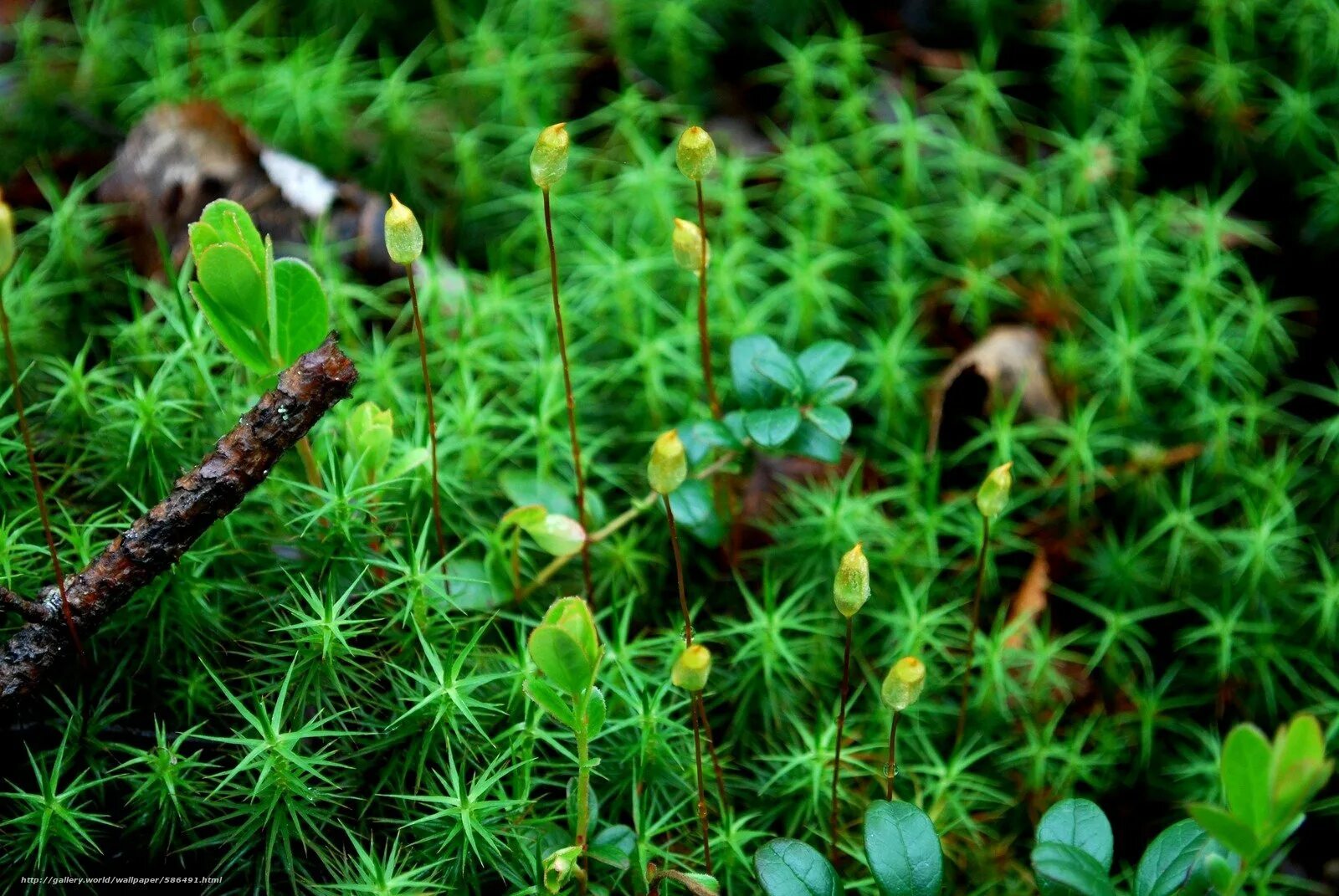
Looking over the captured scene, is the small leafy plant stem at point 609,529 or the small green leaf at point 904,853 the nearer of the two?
the small green leaf at point 904,853

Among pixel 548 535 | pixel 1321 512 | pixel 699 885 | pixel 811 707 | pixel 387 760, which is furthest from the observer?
pixel 1321 512

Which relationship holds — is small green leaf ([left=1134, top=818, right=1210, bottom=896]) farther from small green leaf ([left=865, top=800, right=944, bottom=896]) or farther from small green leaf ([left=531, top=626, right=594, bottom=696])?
small green leaf ([left=531, top=626, right=594, bottom=696])

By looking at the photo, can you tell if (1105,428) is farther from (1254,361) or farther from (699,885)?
(699,885)

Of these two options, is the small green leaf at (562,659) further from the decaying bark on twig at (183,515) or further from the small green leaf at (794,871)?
the decaying bark on twig at (183,515)

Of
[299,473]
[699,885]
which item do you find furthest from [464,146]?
[699,885]

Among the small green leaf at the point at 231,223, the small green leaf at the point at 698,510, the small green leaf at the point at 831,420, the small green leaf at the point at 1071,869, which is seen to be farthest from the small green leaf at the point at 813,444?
the small green leaf at the point at 231,223

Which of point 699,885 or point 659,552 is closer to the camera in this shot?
point 699,885

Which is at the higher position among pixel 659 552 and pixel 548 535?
pixel 548 535
